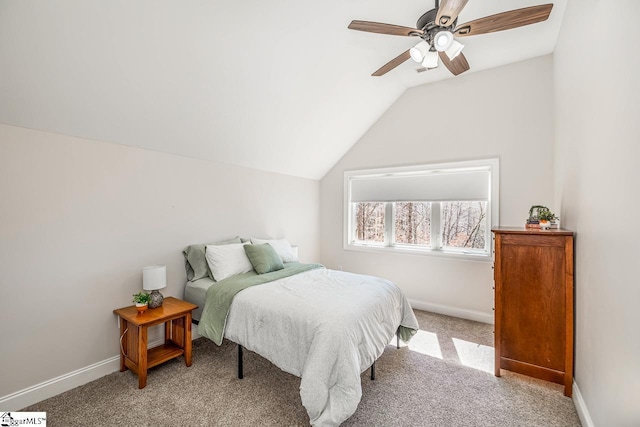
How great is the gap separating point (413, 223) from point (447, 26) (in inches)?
108

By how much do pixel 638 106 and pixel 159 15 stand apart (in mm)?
2653

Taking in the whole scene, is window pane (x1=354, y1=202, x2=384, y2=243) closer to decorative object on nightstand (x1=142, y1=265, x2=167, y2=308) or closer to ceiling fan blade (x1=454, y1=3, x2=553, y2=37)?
ceiling fan blade (x1=454, y1=3, x2=553, y2=37)

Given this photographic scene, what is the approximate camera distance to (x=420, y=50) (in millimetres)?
2070

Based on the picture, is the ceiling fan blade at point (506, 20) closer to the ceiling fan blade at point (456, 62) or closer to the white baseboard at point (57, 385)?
the ceiling fan blade at point (456, 62)

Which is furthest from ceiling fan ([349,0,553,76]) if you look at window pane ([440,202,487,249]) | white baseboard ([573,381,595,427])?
white baseboard ([573,381,595,427])

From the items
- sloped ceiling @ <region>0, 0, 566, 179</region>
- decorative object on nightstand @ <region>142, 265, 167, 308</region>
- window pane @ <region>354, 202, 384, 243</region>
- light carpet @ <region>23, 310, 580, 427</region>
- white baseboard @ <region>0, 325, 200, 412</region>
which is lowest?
light carpet @ <region>23, 310, 580, 427</region>

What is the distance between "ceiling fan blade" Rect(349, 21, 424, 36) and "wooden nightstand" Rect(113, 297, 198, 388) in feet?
8.70

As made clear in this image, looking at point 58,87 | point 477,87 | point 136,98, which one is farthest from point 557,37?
point 58,87

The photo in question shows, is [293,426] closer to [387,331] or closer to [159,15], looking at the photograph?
[387,331]

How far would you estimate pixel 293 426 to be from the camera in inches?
68.4

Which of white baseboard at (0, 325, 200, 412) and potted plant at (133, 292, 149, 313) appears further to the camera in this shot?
potted plant at (133, 292, 149, 313)

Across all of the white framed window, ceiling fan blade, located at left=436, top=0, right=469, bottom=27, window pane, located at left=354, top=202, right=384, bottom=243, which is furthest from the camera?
window pane, located at left=354, top=202, right=384, bottom=243

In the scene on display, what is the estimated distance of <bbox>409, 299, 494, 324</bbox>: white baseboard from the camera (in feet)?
11.3

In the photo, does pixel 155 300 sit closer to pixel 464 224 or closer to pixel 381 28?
pixel 381 28
